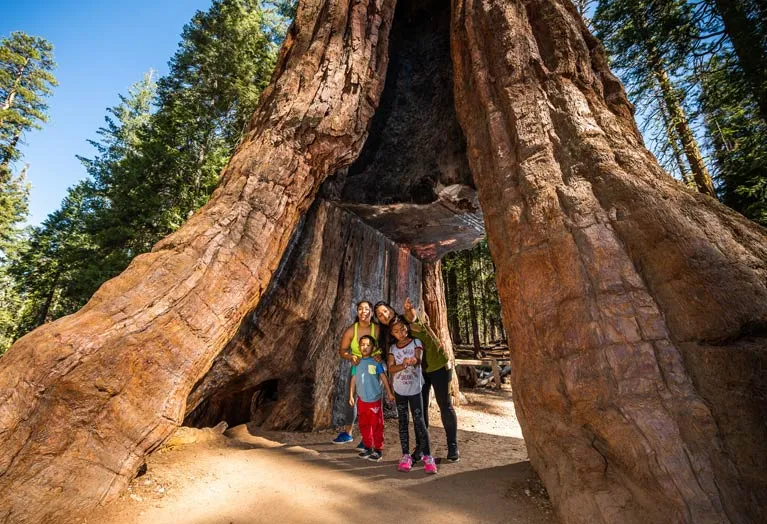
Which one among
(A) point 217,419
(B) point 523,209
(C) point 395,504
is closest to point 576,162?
(B) point 523,209

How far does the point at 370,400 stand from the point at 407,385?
63 centimetres

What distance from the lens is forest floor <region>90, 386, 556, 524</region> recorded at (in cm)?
259

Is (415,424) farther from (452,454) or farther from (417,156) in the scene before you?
(417,156)

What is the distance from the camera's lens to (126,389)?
2.83 metres

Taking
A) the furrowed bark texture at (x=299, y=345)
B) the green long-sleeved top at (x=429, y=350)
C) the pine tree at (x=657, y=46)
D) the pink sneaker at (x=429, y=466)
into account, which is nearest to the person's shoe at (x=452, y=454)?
the pink sneaker at (x=429, y=466)

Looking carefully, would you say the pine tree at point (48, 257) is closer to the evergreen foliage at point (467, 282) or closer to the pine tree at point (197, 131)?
the pine tree at point (197, 131)

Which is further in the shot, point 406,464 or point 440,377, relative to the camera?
point 440,377

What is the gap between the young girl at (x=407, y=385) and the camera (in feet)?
12.4

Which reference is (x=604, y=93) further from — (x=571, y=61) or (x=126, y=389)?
(x=126, y=389)

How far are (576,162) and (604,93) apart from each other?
7.07 feet

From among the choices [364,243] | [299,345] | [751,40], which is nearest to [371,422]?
[299,345]

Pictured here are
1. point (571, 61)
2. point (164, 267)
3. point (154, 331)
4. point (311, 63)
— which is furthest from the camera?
point (311, 63)

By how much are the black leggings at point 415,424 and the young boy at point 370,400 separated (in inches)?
10.8

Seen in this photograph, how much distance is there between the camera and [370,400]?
167 inches
